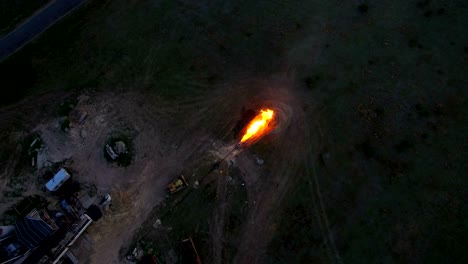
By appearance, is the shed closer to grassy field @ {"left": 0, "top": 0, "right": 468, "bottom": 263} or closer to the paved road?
grassy field @ {"left": 0, "top": 0, "right": 468, "bottom": 263}

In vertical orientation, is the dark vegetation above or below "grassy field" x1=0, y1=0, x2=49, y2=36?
below

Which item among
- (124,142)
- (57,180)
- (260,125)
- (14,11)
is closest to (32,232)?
(57,180)

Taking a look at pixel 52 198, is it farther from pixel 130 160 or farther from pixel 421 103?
pixel 421 103

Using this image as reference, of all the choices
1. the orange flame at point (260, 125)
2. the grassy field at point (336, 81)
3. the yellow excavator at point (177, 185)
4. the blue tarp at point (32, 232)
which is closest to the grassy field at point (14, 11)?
the grassy field at point (336, 81)

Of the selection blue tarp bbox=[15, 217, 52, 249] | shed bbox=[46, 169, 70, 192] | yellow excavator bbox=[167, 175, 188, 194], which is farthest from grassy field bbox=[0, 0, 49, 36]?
yellow excavator bbox=[167, 175, 188, 194]

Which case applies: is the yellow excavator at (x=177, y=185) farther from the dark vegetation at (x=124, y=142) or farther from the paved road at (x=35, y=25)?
the paved road at (x=35, y=25)

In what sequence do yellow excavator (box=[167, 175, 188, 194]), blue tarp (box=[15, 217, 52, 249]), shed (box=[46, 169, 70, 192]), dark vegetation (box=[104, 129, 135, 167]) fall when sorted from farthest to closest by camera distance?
1. dark vegetation (box=[104, 129, 135, 167])
2. shed (box=[46, 169, 70, 192])
3. yellow excavator (box=[167, 175, 188, 194])
4. blue tarp (box=[15, 217, 52, 249])
